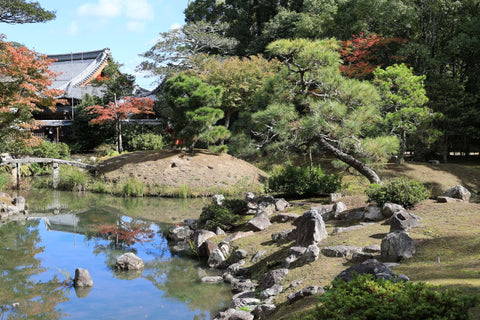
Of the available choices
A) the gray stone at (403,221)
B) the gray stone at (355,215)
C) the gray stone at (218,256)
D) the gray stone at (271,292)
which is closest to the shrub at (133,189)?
the gray stone at (218,256)

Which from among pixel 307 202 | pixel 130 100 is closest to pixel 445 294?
pixel 307 202

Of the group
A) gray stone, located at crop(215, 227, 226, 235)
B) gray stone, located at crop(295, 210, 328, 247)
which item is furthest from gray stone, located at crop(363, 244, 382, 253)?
gray stone, located at crop(215, 227, 226, 235)

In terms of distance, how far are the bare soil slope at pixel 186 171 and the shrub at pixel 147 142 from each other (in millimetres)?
4564

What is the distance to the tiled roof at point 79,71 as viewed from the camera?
27.2 meters

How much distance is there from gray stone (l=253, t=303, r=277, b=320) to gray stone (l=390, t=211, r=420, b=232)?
9.04ft

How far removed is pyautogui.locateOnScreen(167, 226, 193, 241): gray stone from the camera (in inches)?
400

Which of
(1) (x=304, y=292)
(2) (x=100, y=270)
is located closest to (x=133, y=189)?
(2) (x=100, y=270)

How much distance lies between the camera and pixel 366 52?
64.0 ft

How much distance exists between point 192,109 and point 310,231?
11.3 meters

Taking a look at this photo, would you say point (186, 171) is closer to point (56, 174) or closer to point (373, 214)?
point (56, 174)

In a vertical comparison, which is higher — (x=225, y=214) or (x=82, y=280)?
(x=225, y=214)

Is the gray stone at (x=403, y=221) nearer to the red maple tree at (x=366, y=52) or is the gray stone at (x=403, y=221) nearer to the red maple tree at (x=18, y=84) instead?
the red maple tree at (x=18, y=84)

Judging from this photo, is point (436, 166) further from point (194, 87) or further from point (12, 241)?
point (12, 241)

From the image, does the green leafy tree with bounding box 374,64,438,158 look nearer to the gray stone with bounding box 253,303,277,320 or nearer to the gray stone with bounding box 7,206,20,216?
the gray stone with bounding box 253,303,277,320
